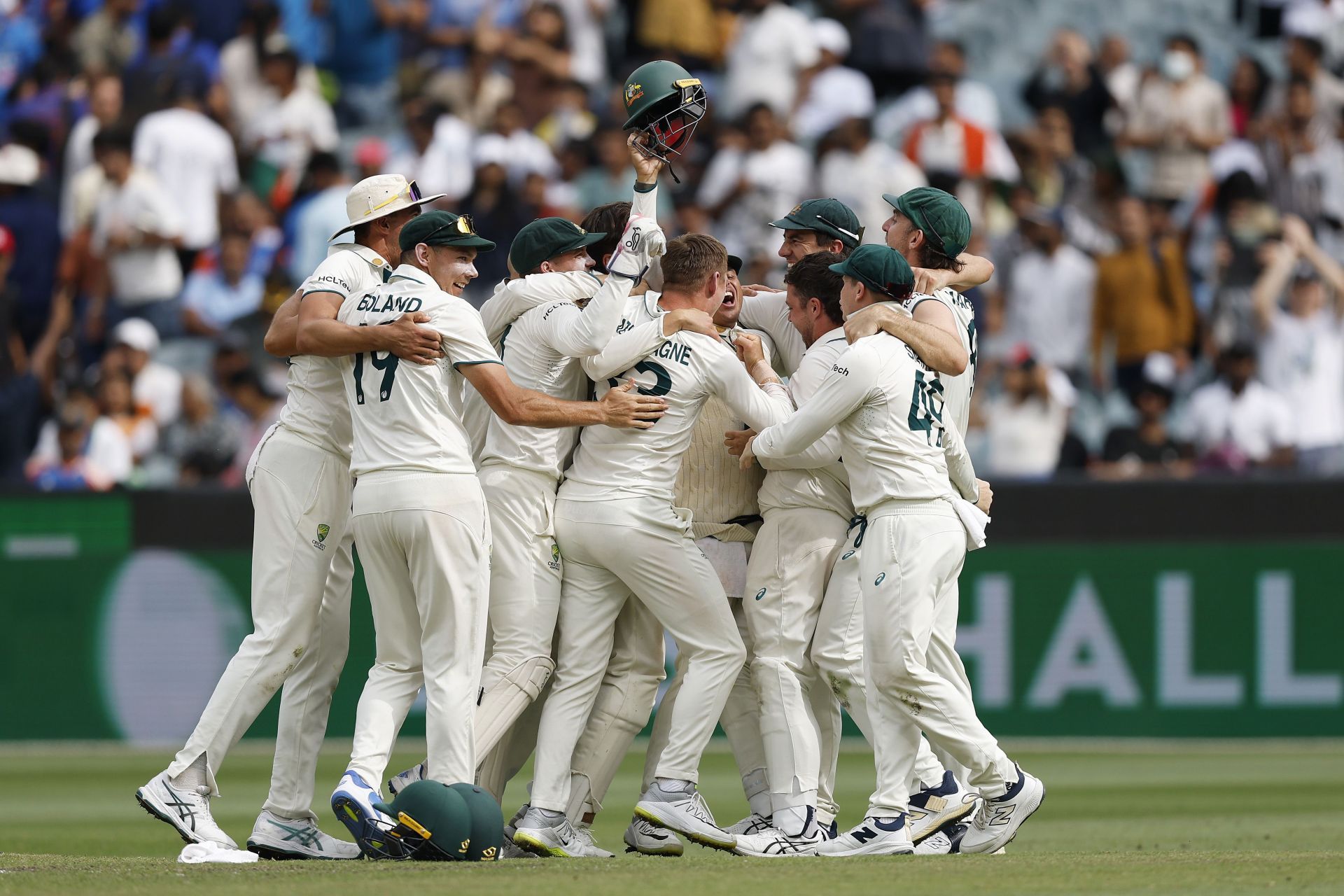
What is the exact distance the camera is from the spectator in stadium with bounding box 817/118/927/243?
1596cm

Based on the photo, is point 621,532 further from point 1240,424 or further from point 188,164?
point 188,164

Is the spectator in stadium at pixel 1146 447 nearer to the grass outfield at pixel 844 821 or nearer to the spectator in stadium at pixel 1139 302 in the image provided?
the spectator in stadium at pixel 1139 302

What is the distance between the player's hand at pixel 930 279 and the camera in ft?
28.0

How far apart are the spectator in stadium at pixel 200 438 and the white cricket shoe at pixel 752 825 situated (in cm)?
692

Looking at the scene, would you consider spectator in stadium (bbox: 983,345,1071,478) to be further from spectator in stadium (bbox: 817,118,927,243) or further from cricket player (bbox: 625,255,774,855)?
cricket player (bbox: 625,255,774,855)

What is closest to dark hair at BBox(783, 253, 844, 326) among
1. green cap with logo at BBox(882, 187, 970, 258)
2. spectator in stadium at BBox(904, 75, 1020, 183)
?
green cap with logo at BBox(882, 187, 970, 258)

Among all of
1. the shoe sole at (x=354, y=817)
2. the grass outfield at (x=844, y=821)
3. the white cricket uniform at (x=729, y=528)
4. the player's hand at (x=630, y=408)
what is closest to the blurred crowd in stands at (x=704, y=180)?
the grass outfield at (x=844, y=821)

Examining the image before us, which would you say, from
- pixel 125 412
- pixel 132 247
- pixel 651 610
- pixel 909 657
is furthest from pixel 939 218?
pixel 132 247

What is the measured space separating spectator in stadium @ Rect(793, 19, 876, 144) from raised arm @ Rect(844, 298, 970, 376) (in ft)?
30.3

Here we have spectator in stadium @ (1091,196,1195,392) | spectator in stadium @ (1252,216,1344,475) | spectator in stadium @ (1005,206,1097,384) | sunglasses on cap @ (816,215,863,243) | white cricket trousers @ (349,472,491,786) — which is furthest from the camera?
spectator in stadium @ (1005,206,1097,384)

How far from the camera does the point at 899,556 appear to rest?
25.6ft

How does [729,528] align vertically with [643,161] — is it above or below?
below

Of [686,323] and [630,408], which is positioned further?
[686,323]

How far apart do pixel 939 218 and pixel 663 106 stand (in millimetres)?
1318
